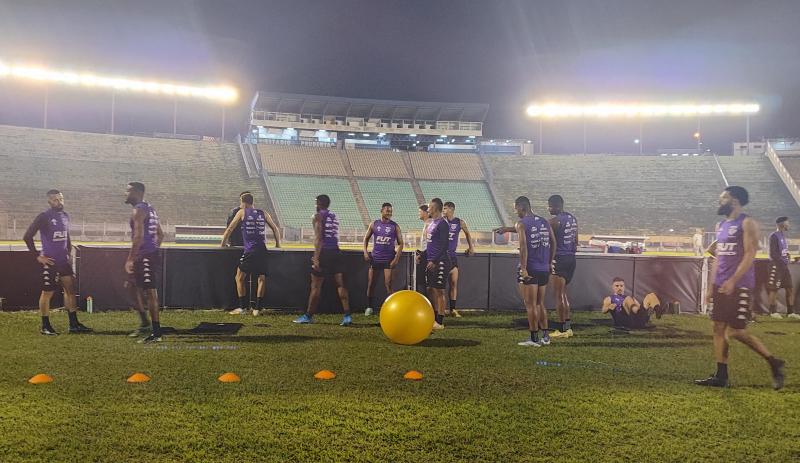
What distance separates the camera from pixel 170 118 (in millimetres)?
55250

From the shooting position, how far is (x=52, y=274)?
8.45m

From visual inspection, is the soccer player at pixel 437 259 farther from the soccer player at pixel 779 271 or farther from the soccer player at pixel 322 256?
the soccer player at pixel 779 271

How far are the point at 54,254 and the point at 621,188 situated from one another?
4375 cm

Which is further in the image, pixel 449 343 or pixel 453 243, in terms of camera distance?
pixel 453 243

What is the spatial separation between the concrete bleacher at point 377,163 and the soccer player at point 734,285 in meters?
40.6

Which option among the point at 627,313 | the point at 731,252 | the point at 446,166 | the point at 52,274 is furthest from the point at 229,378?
the point at 446,166

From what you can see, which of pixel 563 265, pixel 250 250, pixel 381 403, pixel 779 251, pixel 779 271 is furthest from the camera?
pixel 779 271

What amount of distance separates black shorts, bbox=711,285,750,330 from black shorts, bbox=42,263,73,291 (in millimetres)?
8840

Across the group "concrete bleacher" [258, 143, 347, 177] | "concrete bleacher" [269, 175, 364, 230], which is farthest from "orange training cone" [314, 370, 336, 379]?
"concrete bleacher" [258, 143, 347, 177]

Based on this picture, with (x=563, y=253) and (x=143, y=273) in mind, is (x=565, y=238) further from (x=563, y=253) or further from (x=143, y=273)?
(x=143, y=273)

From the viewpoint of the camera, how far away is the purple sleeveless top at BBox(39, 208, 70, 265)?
845 centimetres

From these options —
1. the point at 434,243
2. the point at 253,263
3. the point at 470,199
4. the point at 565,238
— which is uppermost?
the point at 470,199

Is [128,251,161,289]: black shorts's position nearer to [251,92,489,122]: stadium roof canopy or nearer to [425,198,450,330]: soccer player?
[425,198,450,330]: soccer player

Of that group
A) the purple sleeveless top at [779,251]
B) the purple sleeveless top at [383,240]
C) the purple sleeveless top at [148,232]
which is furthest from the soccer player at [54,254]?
the purple sleeveless top at [779,251]
